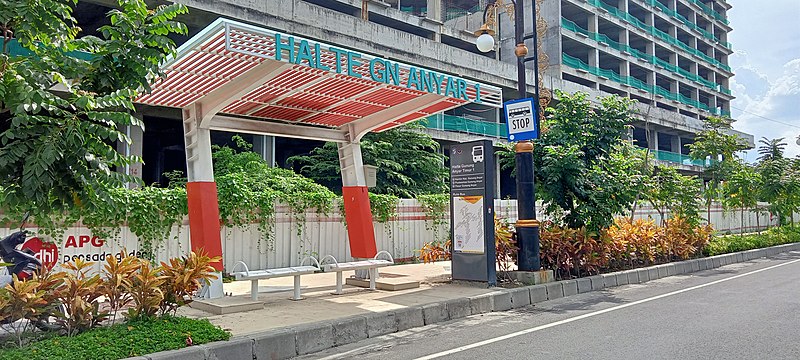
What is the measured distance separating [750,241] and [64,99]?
21560mm

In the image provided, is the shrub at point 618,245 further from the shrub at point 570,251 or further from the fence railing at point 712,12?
the fence railing at point 712,12

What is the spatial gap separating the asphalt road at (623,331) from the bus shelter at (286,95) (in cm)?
340

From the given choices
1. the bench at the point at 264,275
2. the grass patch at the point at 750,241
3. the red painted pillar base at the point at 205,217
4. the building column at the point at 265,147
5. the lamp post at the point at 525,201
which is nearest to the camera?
the bench at the point at 264,275

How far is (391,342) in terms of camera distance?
24.3ft

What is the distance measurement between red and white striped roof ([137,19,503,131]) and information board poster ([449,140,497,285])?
3.34 feet

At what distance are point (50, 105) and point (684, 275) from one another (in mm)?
14231

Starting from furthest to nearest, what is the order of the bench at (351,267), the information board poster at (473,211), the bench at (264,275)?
the information board poster at (473,211), the bench at (351,267), the bench at (264,275)

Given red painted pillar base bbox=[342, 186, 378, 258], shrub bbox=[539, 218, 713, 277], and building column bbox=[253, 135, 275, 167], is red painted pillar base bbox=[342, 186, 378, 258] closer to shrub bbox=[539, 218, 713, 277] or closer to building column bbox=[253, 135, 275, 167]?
shrub bbox=[539, 218, 713, 277]

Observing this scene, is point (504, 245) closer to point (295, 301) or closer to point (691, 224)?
point (295, 301)

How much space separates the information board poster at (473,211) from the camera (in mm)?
10711

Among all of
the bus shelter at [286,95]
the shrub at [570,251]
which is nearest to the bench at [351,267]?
the bus shelter at [286,95]

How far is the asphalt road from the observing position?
649 centimetres

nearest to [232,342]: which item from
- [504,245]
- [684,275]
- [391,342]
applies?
[391,342]

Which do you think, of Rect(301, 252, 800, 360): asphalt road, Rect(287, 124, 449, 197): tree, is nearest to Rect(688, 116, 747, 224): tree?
Rect(287, 124, 449, 197): tree
